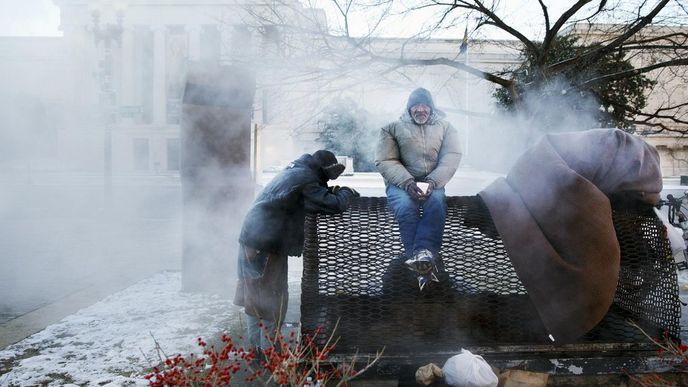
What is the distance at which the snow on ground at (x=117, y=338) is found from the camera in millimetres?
3004

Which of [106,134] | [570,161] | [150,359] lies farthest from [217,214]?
[106,134]

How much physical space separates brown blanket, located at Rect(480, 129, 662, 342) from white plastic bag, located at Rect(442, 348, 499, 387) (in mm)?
453

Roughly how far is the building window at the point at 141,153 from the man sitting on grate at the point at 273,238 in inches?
1401

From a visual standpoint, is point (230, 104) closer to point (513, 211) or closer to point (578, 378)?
point (513, 211)

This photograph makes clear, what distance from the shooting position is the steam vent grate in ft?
9.05

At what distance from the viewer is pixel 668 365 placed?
2.65 metres

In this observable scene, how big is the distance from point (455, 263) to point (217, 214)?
3218 millimetres

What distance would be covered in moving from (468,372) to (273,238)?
162 cm

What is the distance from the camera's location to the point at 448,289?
2.79 metres

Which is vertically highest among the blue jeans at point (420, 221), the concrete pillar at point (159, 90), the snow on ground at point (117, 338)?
the concrete pillar at point (159, 90)

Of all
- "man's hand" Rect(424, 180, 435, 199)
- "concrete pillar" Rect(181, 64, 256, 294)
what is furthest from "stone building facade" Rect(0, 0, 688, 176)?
"man's hand" Rect(424, 180, 435, 199)

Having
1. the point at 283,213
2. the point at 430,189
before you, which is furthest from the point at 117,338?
the point at 430,189

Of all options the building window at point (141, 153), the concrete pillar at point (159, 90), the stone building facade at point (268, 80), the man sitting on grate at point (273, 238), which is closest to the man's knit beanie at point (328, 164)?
the man sitting on grate at point (273, 238)

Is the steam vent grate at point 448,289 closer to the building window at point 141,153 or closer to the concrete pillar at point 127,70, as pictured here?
the concrete pillar at point 127,70
